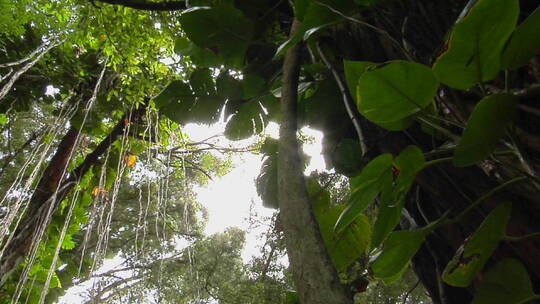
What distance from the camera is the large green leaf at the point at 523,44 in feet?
0.85

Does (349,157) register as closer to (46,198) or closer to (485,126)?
(485,126)

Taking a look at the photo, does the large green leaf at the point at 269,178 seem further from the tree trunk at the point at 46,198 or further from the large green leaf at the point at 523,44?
the tree trunk at the point at 46,198

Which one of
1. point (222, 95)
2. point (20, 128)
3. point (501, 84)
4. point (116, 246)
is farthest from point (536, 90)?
point (116, 246)

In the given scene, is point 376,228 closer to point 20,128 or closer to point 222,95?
point 222,95

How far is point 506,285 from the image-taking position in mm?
351

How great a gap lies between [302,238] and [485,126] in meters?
0.17

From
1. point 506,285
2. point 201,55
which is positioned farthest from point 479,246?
point 201,55

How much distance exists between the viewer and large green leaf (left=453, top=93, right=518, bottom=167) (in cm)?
27

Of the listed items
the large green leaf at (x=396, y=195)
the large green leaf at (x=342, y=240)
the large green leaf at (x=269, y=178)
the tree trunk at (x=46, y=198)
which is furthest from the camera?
the tree trunk at (x=46, y=198)

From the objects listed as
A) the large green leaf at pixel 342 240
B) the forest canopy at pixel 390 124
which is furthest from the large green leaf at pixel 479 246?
the large green leaf at pixel 342 240

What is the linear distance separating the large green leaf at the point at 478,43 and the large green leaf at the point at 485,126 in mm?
41

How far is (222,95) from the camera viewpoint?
0.89m

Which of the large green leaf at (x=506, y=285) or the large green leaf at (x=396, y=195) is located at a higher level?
the large green leaf at (x=396, y=195)

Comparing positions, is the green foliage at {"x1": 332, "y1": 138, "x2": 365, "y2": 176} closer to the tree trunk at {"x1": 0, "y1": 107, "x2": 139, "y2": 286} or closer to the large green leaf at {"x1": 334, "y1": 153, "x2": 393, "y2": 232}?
the large green leaf at {"x1": 334, "y1": 153, "x2": 393, "y2": 232}
